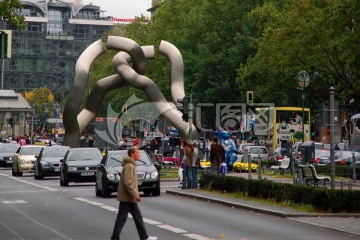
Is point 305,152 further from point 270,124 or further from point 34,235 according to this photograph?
point 270,124

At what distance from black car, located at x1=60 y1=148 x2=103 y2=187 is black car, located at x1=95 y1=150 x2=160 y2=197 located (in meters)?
8.10

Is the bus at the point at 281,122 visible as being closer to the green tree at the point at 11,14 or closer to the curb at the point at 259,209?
the curb at the point at 259,209

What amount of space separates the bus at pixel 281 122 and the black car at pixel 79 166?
78.5ft

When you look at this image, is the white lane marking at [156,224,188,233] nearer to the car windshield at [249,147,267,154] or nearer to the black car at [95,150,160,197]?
the black car at [95,150,160,197]

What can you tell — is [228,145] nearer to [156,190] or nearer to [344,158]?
[344,158]

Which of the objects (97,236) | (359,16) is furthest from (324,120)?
(359,16)

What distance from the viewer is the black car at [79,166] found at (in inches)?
1604

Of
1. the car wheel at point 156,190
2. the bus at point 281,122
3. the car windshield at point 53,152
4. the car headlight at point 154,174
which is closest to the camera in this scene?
the car headlight at point 154,174

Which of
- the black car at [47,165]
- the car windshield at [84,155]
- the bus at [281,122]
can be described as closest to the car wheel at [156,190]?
the car windshield at [84,155]

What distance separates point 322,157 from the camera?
5578 centimetres

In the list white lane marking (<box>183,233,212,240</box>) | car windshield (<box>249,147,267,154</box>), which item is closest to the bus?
car windshield (<box>249,147,267,154</box>)

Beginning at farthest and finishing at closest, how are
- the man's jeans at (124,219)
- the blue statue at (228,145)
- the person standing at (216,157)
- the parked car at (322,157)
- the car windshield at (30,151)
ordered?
the parked car at (322,157)
the car windshield at (30,151)
the blue statue at (228,145)
the person standing at (216,157)
the man's jeans at (124,219)

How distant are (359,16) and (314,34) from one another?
18049 mm

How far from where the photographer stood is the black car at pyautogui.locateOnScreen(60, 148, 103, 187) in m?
40.8
